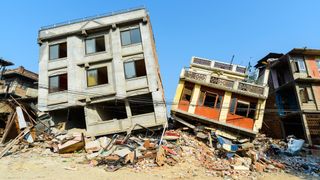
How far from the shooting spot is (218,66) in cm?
2825

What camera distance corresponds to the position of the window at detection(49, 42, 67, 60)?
85.2 ft

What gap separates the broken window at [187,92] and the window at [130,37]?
5.70 metres

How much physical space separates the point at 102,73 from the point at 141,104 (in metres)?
4.34

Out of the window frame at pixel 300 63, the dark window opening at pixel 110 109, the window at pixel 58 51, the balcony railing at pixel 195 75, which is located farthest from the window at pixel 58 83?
the window frame at pixel 300 63

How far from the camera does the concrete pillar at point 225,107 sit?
78.5ft

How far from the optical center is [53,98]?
24844 millimetres

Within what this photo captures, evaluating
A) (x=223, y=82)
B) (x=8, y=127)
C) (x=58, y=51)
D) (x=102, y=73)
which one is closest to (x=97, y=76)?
(x=102, y=73)

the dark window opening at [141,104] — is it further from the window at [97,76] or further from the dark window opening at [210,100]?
the dark window opening at [210,100]

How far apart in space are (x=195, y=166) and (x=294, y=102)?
15937mm

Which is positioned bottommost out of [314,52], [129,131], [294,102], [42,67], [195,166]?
[195,166]

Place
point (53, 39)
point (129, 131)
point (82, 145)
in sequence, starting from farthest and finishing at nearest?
point (53, 39), point (129, 131), point (82, 145)

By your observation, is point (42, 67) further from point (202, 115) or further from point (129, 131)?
point (202, 115)

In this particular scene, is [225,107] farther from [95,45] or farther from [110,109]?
[95,45]

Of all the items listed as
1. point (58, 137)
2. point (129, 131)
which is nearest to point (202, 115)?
point (129, 131)
